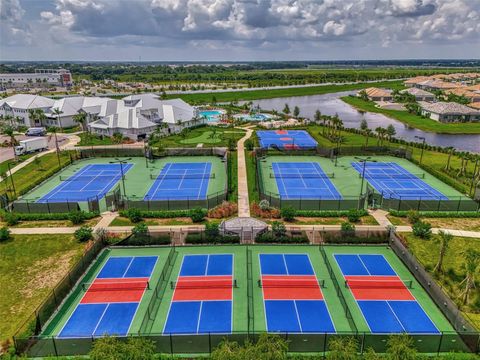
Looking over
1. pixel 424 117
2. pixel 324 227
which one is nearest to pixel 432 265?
pixel 324 227

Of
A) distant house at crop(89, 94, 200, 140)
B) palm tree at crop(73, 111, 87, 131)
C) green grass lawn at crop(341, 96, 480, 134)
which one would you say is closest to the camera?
palm tree at crop(73, 111, 87, 131)

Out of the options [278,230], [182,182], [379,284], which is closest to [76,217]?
[182,182]

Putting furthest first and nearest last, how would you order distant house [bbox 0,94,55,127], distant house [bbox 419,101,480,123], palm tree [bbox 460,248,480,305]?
distant house [bbox 419,101,480,123], distant house [bbox 0,94,55,127], palm tree [bbox 460,248,480,305]

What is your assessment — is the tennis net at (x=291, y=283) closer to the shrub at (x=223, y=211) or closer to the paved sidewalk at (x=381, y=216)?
the shrub at (x=223, y=211)

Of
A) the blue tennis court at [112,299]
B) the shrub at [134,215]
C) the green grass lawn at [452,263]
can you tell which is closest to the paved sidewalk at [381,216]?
the green grass lawn at [452,263]

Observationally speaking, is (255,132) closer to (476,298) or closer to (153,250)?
(153,250)

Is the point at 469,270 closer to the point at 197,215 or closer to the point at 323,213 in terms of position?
the point at 323,213

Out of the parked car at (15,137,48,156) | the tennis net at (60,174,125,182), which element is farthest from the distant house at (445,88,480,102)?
the parked car at (15,137,48,156)

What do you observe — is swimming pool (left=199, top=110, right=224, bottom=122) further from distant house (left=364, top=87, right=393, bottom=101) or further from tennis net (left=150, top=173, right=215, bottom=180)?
distant house (left=364, top=87, right=393, bottom=101)

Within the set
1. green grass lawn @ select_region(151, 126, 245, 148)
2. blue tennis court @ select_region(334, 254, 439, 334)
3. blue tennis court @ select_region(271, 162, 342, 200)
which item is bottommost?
blue tennis court @ select_region(334, 254, 439, 334)
